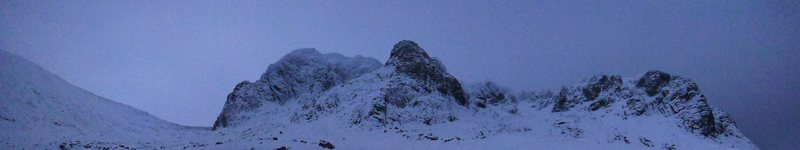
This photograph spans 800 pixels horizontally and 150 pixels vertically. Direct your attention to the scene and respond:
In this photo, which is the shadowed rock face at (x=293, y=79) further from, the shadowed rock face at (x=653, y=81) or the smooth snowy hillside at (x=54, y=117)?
the shadowed rock face at (x=653, y=81)

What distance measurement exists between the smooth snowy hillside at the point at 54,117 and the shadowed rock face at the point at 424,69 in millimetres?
24639

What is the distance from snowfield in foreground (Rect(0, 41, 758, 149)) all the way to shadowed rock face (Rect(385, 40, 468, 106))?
17cm

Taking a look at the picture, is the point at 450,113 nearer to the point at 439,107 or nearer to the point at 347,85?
the point at 439,107

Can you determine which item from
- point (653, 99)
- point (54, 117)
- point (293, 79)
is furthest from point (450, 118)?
point (54, 117)

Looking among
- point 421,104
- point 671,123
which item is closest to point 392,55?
point 421,104

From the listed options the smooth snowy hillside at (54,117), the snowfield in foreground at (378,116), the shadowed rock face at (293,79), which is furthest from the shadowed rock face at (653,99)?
the smooth snowy hillside at (54,117)

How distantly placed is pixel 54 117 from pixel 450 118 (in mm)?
31348

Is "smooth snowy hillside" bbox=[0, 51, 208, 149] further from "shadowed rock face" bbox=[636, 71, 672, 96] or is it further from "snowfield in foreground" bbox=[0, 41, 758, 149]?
"shadowed rock face" bbox=[636, 71, 672, 96]

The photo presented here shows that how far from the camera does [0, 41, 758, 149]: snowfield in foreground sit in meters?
31.5

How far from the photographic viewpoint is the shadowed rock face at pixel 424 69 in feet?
167

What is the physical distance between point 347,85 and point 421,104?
10.1m

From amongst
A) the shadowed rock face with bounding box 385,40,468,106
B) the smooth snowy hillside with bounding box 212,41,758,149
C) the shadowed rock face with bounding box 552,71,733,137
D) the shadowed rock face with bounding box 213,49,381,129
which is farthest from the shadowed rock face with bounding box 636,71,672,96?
the shadowed rock face with bounding box 213,49,381,129

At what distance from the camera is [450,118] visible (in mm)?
43375

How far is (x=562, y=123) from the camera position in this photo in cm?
4241
